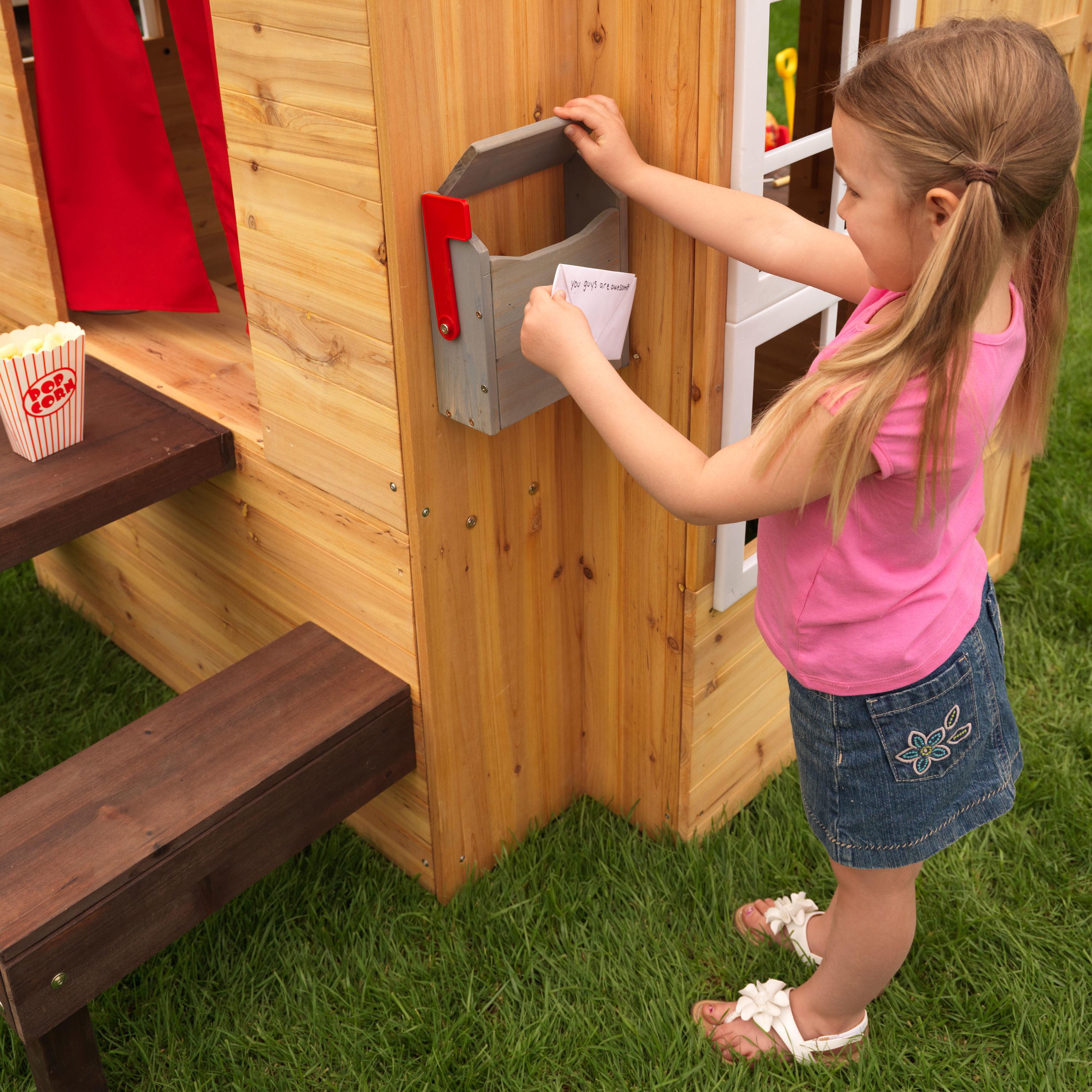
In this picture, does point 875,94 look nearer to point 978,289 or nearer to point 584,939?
point 978,289

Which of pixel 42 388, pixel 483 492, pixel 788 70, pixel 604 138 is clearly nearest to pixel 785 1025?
pixel 483 492

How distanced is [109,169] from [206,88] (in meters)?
0.36

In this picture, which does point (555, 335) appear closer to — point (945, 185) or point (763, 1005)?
point (945, 185)

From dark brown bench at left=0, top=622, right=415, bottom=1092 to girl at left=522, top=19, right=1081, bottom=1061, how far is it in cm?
59

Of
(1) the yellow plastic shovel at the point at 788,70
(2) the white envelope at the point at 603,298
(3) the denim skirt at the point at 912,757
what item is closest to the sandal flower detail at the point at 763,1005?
(3) the denim skirt at the point at 912,757

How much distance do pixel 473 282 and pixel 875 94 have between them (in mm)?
490

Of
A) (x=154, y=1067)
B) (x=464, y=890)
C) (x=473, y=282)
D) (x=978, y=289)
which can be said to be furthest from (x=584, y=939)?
(x=978, y=289)

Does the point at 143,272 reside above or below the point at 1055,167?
below

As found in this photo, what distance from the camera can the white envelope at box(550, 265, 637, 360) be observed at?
1.41m

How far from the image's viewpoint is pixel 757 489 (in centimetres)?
121

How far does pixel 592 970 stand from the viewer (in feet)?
5.84

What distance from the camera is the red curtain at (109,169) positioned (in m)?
1.89

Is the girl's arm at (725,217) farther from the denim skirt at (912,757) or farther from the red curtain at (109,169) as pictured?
the red curtain at (109,169)

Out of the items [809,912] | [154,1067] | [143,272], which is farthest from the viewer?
[143,272]
